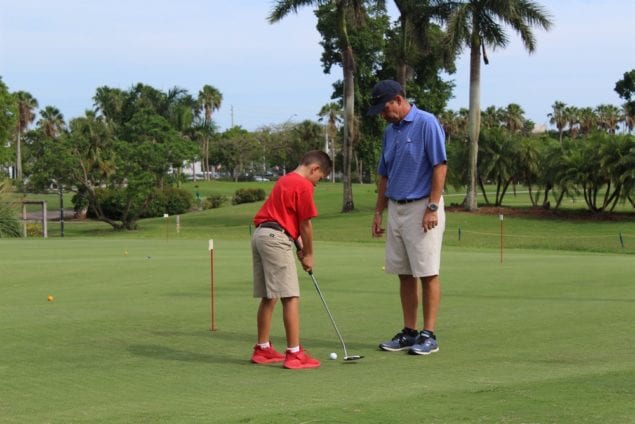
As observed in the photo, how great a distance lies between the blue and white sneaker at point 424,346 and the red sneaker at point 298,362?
91 centimetres

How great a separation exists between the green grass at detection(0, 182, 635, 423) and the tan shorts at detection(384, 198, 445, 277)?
2.52ft

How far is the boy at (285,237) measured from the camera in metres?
7.40

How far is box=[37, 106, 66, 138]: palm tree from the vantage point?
406 ft

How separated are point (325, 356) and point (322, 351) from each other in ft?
0.86

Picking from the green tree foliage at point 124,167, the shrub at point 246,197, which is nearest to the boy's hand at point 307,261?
the green tree foliage at point 124,167

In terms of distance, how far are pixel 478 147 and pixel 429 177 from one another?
41.7 meters

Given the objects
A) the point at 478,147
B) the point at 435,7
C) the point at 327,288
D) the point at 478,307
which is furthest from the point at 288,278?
the point at 478,147

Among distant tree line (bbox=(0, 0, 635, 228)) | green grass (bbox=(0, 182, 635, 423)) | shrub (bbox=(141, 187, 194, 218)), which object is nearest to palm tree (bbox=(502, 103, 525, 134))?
distant tree line (bbox=(0, 0, 635, 228))

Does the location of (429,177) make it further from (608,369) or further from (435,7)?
(435,7)

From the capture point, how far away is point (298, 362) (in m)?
7.12

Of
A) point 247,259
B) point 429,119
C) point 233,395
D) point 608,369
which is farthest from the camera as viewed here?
point 247,259

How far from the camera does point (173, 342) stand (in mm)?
8430

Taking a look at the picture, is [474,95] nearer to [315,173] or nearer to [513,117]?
[315,173]

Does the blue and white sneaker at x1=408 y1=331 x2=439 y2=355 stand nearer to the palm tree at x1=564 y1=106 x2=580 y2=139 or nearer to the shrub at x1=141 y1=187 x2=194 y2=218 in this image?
the shrub at x1=141 y1=187 x2=194 y2=218
